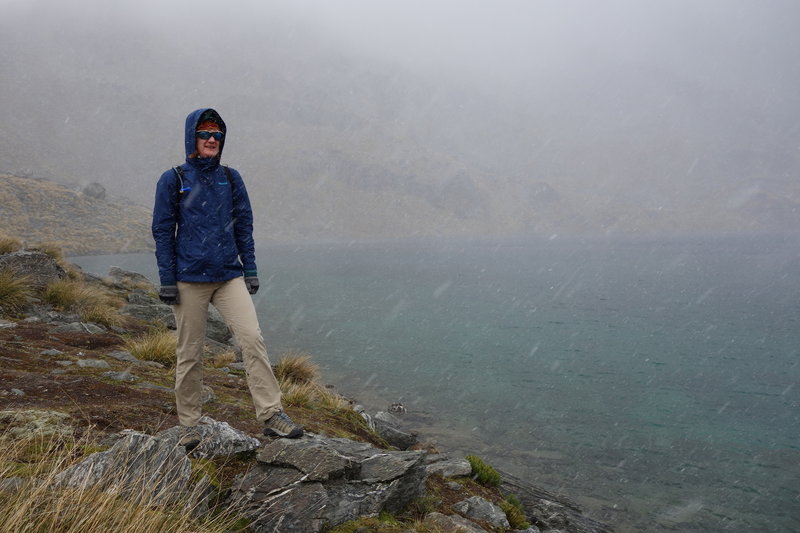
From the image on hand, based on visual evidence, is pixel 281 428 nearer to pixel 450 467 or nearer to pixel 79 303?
pixel 450 467

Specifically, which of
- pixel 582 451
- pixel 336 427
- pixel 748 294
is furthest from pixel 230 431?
pixel 748 294

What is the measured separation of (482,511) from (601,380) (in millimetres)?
14688

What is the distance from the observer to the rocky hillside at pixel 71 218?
251 feet

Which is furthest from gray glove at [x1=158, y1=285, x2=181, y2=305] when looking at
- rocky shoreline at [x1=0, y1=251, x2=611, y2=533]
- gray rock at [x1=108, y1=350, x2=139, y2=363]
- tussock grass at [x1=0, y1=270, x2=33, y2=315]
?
tussock grass at [x1=0, y1=270, x2=33, y2=315]

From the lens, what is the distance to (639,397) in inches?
693

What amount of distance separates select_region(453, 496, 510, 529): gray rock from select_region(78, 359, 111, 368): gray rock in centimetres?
543

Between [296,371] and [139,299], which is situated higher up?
[296,371]

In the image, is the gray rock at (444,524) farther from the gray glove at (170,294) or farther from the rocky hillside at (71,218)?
the rocky hillside at (71,218)

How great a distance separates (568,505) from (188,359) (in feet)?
24.4

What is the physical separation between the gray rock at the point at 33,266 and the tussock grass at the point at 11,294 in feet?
2.09

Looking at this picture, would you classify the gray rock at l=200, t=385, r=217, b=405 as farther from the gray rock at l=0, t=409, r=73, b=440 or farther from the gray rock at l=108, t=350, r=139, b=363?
the gray rock at l=108, t=350, r=139, b=363

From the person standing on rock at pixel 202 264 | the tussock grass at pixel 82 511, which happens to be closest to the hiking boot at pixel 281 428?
the person standing on rock at pixel 202 264

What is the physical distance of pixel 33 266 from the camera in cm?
1396

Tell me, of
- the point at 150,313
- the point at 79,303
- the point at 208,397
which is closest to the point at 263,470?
the point at 208,397
